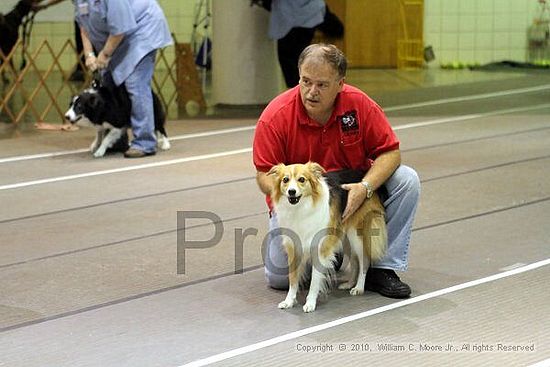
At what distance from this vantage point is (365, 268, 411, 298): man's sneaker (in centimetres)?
377

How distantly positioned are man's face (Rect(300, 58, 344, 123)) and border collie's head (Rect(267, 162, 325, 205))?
0.89ft

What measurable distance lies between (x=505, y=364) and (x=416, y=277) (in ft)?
3.32

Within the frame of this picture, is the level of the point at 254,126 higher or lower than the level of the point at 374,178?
lower

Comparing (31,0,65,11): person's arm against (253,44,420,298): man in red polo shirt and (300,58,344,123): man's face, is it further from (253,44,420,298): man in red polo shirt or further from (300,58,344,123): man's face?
(300,58,344,123): man's face

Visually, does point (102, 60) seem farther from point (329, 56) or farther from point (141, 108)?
point (329, 56)

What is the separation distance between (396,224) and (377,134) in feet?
1.19

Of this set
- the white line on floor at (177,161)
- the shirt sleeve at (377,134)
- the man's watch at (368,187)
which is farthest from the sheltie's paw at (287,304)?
the white line on floor at (177,161)

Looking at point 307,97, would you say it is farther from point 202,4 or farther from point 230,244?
point 202,4

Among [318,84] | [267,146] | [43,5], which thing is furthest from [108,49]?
[318,84]

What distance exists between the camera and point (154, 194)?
5.70 meters

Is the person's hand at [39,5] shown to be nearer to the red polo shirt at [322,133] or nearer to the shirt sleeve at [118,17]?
the shirt sleeve at [118,17]

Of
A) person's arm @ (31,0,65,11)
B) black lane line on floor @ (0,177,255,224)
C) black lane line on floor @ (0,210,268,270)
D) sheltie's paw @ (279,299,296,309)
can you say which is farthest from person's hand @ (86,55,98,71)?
sheltie's paw @ (279,299,296,309)

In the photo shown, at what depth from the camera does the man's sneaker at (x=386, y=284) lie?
3773 millimetres

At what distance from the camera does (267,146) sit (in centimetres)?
369
